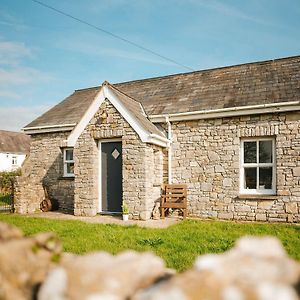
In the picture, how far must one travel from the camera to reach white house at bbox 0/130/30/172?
141 ft

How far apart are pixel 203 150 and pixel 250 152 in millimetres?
1606

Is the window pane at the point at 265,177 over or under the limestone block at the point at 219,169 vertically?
under

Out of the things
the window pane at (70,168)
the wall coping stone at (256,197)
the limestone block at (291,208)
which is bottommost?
the limestone block at (291,208)

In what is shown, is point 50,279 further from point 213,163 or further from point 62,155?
point 62,155

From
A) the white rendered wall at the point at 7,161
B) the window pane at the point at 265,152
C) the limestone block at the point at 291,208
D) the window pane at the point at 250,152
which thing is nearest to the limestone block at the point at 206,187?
the window pane at the point at 250,152

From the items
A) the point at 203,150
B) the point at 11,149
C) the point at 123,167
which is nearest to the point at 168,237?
the point at 123,167

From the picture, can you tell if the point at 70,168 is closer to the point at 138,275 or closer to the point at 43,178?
the point at 43,178

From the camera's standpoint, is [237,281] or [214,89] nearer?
[237,281]

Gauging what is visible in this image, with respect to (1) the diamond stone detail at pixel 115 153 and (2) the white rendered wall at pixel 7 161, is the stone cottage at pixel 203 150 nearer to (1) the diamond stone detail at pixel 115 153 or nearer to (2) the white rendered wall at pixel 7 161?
(1) the diamond stone detail at pixel 115 153

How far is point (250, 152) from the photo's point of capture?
32.6 feet

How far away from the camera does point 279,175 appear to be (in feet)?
30.6

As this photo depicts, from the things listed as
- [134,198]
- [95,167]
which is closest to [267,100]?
[134,198]

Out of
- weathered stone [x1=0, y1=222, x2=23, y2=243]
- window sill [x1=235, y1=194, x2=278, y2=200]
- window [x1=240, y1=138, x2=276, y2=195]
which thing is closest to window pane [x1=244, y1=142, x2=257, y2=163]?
window [x1=240, y1=138, x2=276, y2=195]

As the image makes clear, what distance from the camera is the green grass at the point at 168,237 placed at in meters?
5.61
